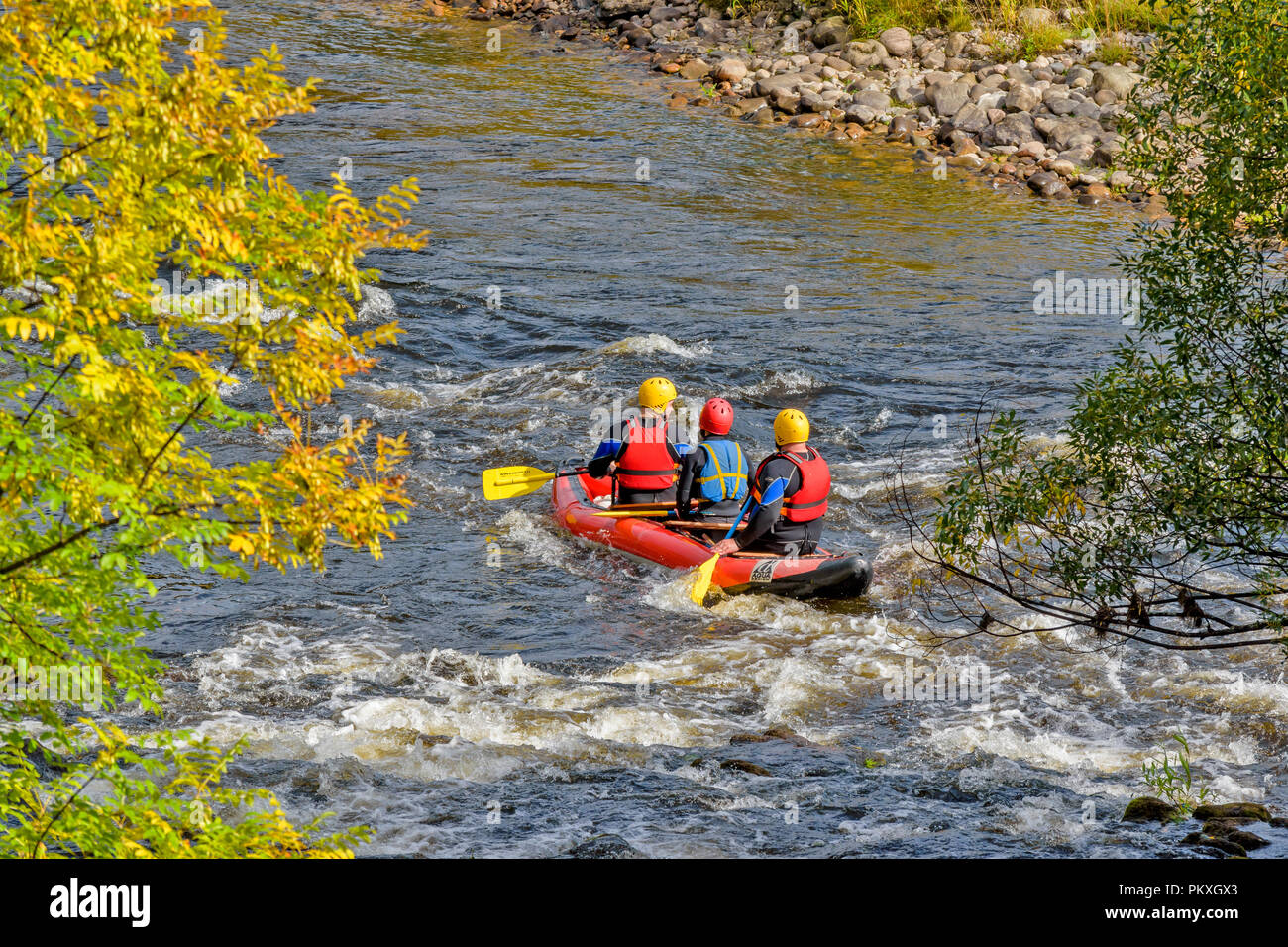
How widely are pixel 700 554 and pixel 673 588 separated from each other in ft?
1.37

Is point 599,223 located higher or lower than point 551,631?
higher

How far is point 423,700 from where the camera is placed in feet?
32.6

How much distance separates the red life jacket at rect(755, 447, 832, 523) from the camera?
11.7 meters

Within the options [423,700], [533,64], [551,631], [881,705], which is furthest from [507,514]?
[533,64]

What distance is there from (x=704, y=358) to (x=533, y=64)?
15738 mm

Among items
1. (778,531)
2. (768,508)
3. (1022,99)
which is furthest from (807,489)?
(1022,99)

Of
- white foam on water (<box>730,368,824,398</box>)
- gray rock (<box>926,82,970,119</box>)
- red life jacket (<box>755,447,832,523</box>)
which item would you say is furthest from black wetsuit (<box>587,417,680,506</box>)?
gray rock (<box>926,82,970,119</box>)

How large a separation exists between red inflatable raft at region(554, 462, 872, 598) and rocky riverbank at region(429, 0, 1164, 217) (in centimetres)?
1303

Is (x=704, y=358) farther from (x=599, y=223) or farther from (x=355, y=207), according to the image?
(x=355, y=207)

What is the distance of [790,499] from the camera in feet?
39.1

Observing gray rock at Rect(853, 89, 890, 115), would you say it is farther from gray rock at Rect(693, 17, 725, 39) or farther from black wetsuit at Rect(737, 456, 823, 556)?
black wetsuit at Rect(737, 456, 823, 556)

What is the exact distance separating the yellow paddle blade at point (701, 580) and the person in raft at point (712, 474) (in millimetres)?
883

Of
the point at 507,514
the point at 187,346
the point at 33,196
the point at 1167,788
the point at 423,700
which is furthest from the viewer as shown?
the point at 187,346
